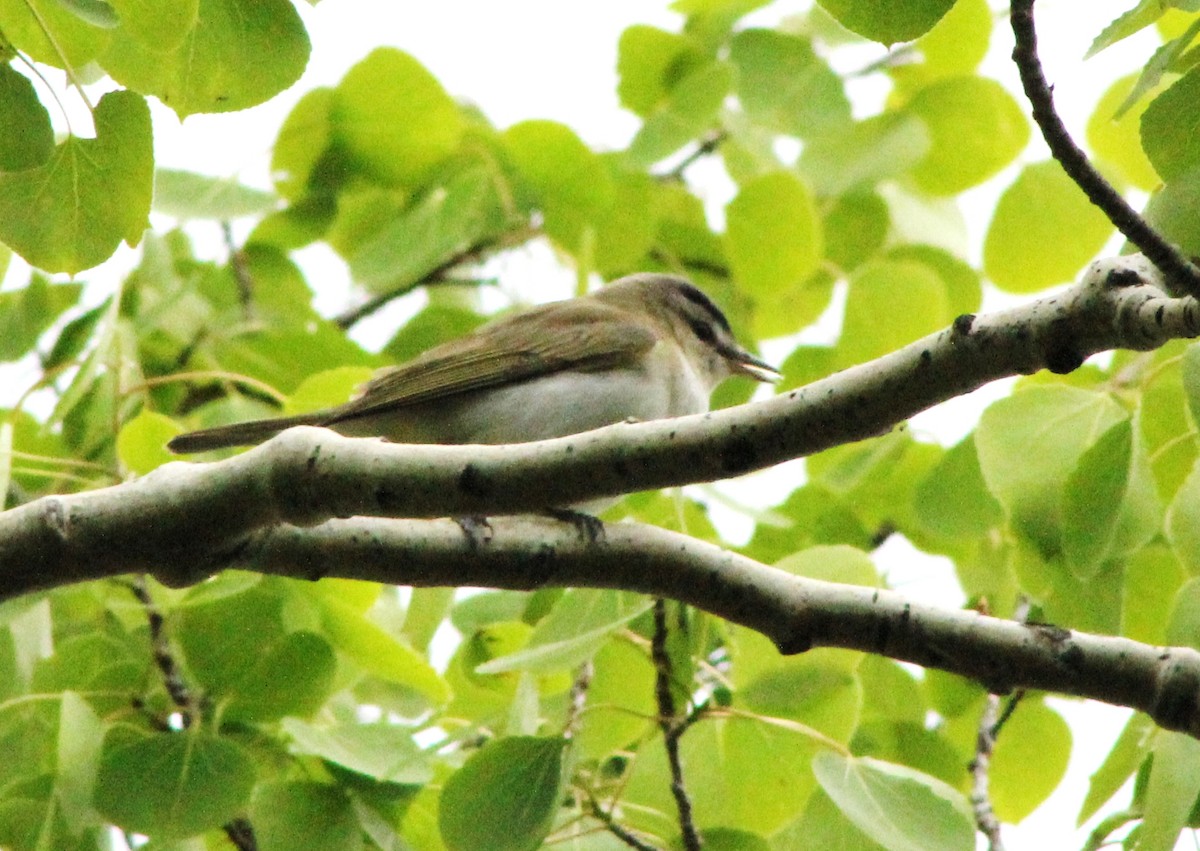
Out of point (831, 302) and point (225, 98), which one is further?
point (831, 302)

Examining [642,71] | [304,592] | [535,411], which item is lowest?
[304,592]

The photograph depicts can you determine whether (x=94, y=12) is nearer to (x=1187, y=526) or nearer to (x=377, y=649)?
(x=377, y=649)

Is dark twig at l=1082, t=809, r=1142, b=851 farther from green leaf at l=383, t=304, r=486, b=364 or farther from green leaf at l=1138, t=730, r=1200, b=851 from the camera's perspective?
green leaf at l=383, t=304, r=486, b=364

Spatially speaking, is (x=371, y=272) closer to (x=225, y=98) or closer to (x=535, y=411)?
(x=535, y=411)

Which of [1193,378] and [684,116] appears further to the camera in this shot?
[684,116]

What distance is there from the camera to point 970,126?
518cm

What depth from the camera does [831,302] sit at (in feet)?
18.2

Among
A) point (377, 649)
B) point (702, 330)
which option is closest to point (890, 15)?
point (377, 649)

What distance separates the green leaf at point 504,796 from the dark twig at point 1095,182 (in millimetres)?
1622

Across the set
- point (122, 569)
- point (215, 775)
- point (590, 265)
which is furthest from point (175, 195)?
point (122, 569)

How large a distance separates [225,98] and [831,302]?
351 centimetres

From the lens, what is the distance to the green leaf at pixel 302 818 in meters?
3.17

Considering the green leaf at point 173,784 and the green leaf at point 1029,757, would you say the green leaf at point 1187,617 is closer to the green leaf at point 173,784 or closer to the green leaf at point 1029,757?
the green leaf at point 1029,757

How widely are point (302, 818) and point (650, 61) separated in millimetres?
3371
